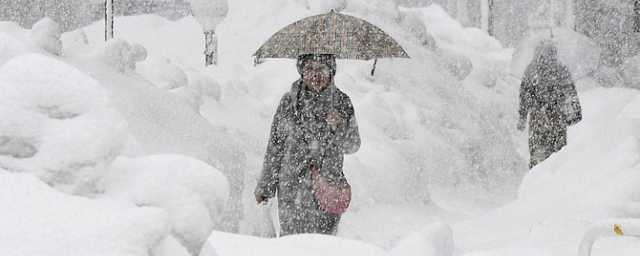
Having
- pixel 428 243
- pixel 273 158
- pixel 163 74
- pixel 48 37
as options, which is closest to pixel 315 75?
pixel 273 158

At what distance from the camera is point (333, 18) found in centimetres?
670

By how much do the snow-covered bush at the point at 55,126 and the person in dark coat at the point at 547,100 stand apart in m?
7.76

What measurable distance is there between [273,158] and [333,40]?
1.37m

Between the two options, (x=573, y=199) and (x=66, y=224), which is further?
(x=573, y=199)

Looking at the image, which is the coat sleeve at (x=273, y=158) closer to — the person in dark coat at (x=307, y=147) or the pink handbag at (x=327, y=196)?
the person in dark coat at (x=307, y=147)

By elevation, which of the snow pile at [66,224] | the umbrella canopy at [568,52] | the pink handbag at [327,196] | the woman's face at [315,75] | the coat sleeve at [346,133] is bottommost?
the umbrella canopy at [568,52]

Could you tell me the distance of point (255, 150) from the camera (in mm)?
9273

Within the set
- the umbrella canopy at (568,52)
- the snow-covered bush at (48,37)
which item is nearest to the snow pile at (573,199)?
the umbrella canopy at (568,52)

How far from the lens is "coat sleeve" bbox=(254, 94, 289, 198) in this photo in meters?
5.47

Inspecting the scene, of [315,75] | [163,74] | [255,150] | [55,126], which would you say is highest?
[55,126]

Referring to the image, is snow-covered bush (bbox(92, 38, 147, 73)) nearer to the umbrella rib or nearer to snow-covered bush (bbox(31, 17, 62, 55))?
snow-covered bush (bbox(31, 17, 62, 55))

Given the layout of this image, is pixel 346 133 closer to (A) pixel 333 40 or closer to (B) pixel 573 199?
(A) pixel 333 40

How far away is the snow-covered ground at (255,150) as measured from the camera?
1.81 metres

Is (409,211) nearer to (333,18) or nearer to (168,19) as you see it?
(333,18)
